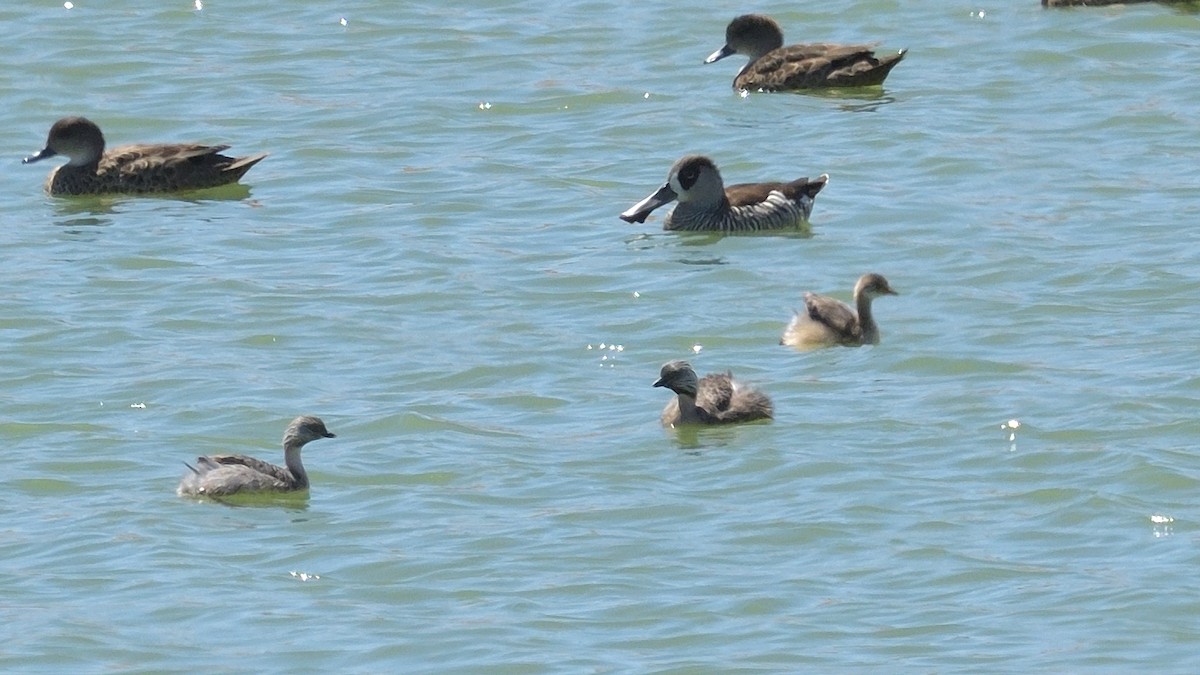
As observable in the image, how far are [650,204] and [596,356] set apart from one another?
3.53 m

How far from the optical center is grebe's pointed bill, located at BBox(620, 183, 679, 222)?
59.7ft

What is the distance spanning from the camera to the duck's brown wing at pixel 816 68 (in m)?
21.8

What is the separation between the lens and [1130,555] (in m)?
11.3

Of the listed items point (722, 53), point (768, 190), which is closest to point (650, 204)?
point (768, 190)

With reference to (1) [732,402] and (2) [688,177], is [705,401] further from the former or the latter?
(2) [688,177]

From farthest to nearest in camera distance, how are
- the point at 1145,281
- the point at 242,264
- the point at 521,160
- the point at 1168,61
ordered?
the point at 1168,61 → the point at 521,160 → the point at 242,264 → the point at 1145,281

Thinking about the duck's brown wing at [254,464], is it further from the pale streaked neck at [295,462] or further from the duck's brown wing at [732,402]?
the duck's brown wing at [732,402]

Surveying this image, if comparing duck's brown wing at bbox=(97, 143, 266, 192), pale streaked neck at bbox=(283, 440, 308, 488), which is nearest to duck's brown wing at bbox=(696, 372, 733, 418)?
pale streaked neck at bbox=(283, 440, 308, 488)

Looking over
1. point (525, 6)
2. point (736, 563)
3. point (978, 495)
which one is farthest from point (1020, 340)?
point (525, 6)

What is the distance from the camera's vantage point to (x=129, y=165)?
767 inches

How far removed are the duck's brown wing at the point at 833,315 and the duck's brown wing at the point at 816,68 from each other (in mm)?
6942

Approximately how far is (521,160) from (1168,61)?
5642mm

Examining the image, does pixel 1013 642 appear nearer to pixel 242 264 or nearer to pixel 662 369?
pixel 662 369

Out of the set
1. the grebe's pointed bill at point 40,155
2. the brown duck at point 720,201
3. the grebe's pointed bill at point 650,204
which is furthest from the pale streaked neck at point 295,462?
the grebe's pointed bill at point 40,155
